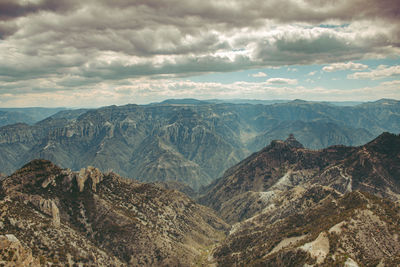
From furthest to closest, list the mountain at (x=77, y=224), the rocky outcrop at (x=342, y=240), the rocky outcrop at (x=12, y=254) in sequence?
1. the mountain at (x=77, y=224)
2. the rocky outcrop at (x=342, y=240)
3. the rocky outcrop at (x=12, y=254)

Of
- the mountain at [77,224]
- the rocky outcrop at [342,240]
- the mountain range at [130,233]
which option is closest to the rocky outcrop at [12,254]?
the mountain range at [130,233]

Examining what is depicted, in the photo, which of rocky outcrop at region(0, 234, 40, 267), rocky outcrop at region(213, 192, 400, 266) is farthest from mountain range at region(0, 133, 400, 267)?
rocky outcrop at region(213, 192, 400, 266)

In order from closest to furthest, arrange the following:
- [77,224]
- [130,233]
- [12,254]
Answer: [12,254]
[77,224]
[130,233]

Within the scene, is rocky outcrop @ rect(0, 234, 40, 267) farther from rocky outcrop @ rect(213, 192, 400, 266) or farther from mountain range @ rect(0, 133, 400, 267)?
rocky outcrop @ rect(213, 192, 400, 266)

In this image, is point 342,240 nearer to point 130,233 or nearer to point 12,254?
point 12,254

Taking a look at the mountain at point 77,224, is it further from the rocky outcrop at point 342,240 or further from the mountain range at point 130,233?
the rocky outcrop at point 342,240

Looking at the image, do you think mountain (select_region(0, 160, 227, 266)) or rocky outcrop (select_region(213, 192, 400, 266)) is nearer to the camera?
rocky outcrop (select_region(213, 192, 400, 266))

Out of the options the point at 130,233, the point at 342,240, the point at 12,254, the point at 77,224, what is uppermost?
the point at 12,254

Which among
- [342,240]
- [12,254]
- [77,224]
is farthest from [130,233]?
[342,240]

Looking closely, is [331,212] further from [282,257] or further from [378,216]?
[282,257]

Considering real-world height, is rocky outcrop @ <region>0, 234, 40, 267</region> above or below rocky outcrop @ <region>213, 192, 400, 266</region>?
above

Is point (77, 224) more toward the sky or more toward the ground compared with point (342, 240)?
more toward the ground

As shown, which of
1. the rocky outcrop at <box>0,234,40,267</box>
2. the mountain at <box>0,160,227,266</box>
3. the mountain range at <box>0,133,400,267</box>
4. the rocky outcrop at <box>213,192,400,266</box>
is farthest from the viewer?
the mountain at <box>0,160,227,266</box>
